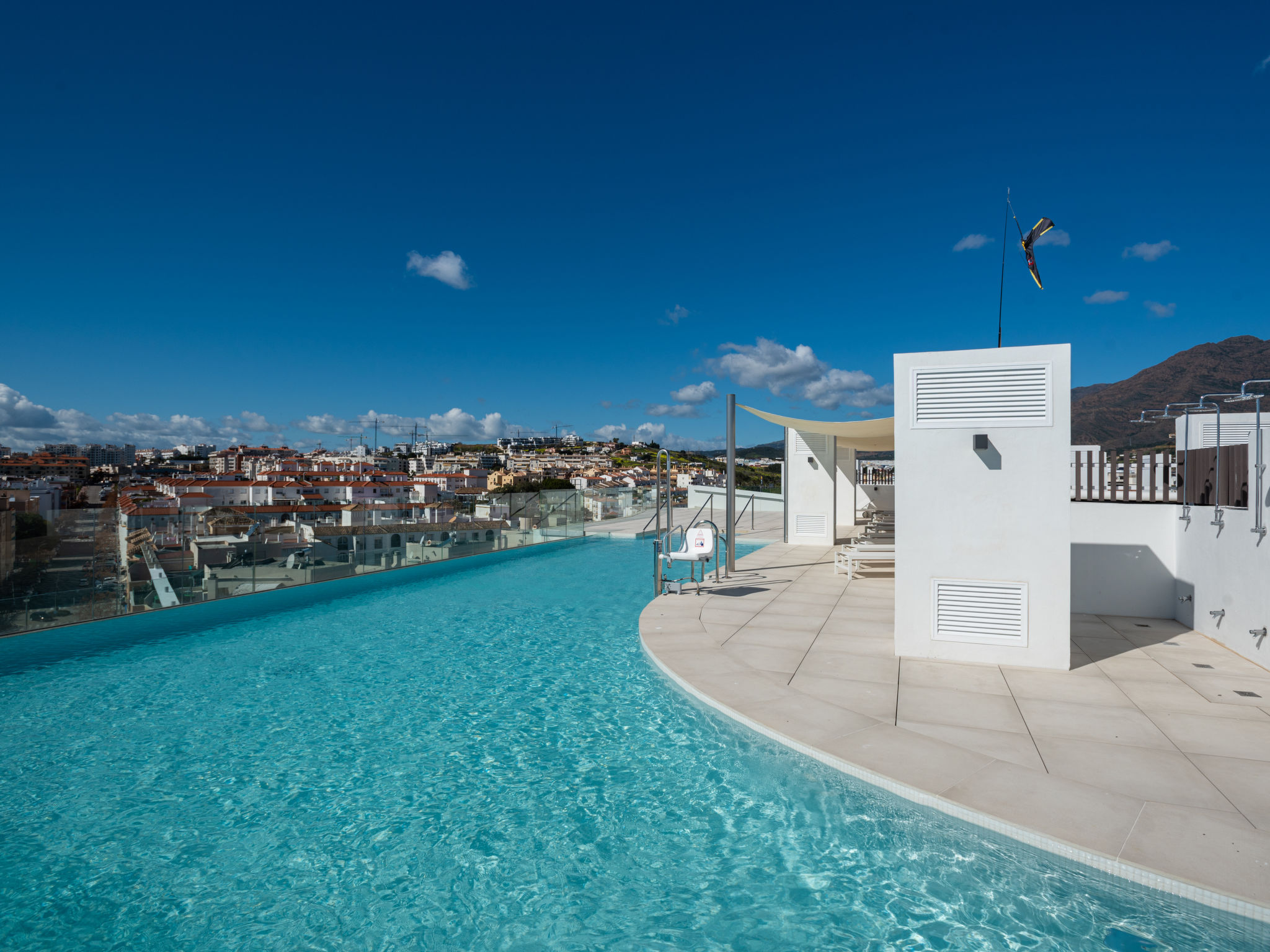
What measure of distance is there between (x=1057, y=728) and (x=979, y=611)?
139 cm

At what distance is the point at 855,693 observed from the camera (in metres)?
4.30

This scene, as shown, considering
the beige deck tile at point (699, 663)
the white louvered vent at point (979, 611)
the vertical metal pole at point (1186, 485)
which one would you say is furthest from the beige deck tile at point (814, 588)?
the vertical metal pole at point (1186, 485)

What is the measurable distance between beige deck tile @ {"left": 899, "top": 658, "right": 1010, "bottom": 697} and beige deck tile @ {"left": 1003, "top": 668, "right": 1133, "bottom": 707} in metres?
0.11

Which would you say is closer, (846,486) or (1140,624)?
(1140,624)

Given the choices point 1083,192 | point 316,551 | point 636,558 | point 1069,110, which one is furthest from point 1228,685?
point 1083,192

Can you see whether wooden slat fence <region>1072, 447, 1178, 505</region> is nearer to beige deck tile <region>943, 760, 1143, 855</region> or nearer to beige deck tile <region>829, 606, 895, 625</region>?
beige deck tile <region>829, 606, 895, 625</region>

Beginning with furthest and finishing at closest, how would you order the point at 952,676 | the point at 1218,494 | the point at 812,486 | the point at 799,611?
the point at 812,486
the point at 799,611
the point at 1218,494
the point at 952,676

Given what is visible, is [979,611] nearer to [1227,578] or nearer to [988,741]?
[988,741]

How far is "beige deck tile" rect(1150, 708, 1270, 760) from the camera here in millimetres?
3229

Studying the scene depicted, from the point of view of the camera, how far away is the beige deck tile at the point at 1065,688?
4.05 meters

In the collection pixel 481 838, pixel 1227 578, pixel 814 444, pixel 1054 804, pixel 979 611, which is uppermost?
pixel 814 444

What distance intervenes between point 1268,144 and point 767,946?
22.1 meters

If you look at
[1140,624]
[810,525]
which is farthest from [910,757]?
[810,525]

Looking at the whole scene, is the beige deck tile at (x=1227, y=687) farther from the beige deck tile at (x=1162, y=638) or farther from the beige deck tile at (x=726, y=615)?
the beige deck tile at (x=726, y=615)
